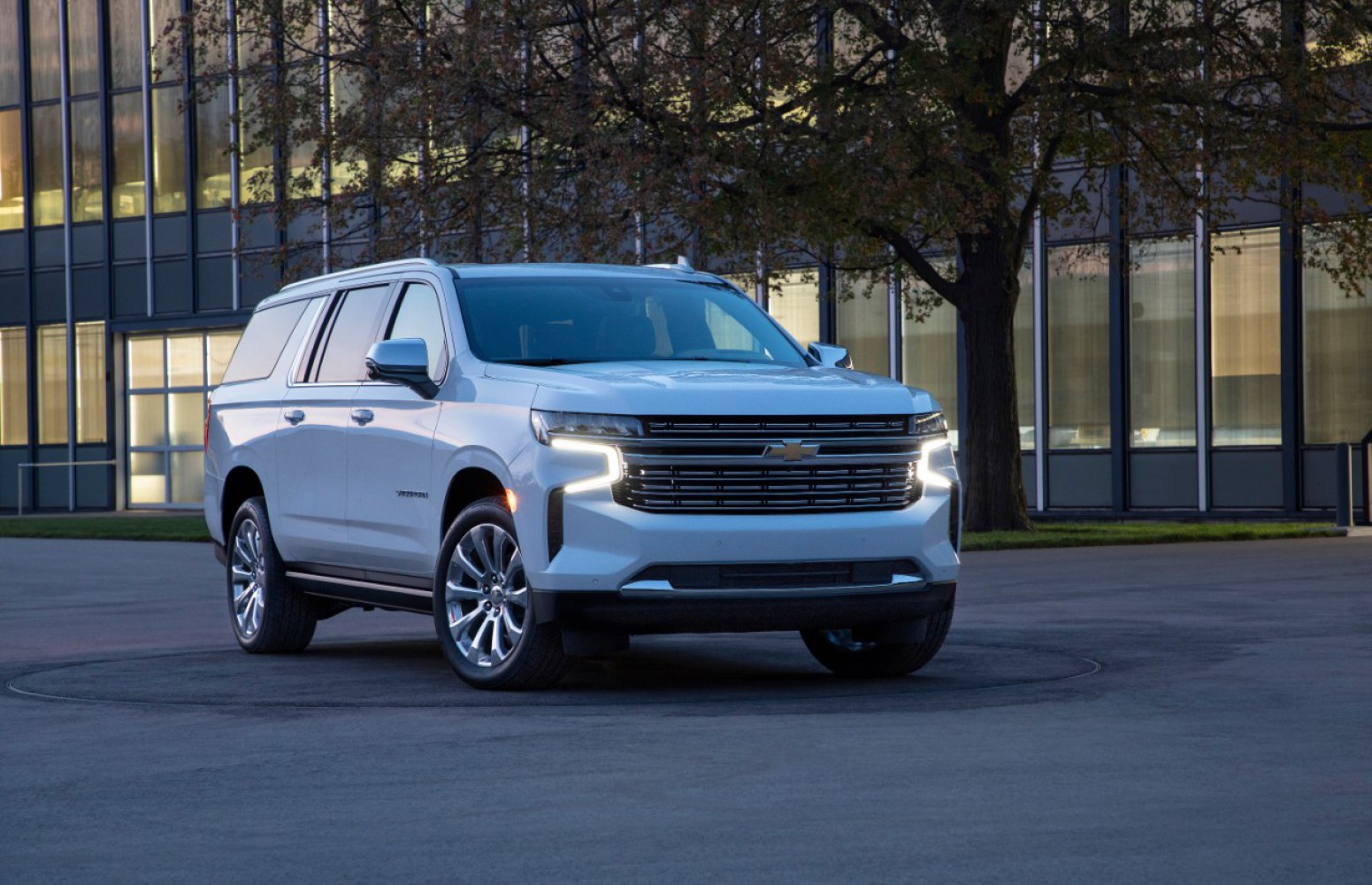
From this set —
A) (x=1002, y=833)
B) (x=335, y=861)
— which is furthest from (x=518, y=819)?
(x=1002, y=833)

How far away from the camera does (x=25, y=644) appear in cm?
1252

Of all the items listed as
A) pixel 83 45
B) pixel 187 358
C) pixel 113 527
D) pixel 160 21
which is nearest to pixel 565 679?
pixel 113 527

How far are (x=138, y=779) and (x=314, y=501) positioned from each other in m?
4.29

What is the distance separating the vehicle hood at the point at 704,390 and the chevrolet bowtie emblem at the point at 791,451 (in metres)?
0.14

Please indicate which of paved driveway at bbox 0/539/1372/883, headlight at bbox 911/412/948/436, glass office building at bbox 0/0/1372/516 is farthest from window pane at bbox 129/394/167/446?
headlight at bbox 911/412/948/436

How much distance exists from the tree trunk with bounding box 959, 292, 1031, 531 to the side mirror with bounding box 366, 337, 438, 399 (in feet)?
49.7

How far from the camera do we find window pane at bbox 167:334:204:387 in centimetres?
4225

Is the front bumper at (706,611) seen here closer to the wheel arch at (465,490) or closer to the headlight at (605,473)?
the headlight at (605,473)

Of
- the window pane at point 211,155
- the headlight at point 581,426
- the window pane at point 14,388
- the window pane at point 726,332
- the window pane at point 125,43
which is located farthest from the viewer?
the window pane at point 14,388

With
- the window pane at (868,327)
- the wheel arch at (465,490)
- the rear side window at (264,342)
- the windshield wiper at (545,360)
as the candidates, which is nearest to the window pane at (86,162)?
the window pane at (868,327)

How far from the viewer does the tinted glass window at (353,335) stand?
436 inches

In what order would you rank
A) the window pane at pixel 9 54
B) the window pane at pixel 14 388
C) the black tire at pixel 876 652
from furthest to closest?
the window pane at pixel 14 388 → the window pane at pixel 9 54 → the black tire at pixel 876 652

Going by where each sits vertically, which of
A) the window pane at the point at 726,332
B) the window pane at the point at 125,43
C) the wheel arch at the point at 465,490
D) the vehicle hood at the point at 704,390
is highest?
the window pane at the point at 125,43

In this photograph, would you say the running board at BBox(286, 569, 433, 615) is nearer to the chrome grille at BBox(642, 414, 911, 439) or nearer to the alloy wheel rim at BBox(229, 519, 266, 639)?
the alloy wheel rim at BBox(229, 519, 266, 639)
